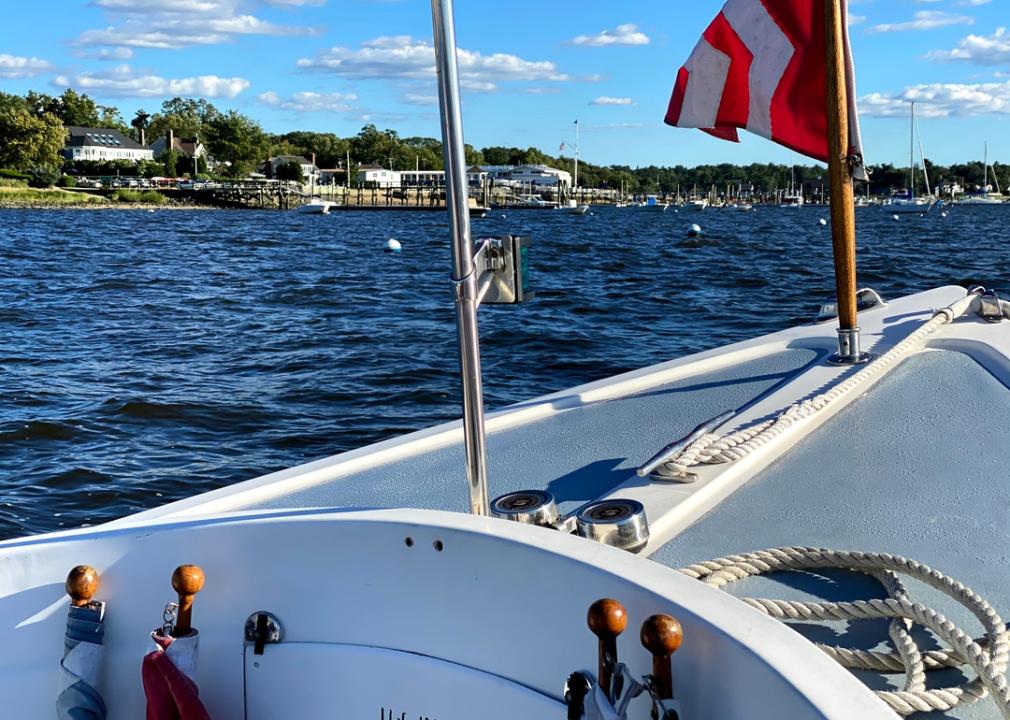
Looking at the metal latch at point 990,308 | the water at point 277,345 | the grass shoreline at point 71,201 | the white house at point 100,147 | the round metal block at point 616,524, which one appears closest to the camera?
the round metal block at point 616,524

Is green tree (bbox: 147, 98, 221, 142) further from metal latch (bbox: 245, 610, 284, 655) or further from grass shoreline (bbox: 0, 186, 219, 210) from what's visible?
metal latch (bbox: 245, 610, 284, 655)

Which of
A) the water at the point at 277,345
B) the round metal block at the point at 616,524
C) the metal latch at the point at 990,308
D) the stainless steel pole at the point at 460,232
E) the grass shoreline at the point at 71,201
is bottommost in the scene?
the water at the point at 277,345

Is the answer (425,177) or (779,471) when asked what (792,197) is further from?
(779,471)

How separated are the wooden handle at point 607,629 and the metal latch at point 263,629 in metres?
0.51

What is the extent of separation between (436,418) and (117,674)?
636 cm

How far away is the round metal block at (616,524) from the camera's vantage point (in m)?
1.64

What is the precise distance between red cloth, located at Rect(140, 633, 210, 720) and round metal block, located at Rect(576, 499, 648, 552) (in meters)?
0.62

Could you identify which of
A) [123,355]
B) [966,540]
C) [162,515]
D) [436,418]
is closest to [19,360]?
[123,355]

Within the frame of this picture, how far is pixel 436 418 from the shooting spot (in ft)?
25.5

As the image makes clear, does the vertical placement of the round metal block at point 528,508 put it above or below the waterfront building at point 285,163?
below

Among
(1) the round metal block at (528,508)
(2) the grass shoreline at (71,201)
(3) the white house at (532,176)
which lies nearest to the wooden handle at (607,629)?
(1) the round metal block at (528,508)

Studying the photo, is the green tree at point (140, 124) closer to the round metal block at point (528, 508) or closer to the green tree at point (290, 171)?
the green tree at point (290, 171)

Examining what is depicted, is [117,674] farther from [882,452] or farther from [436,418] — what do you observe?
[436,418]

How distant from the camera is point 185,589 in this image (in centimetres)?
131
